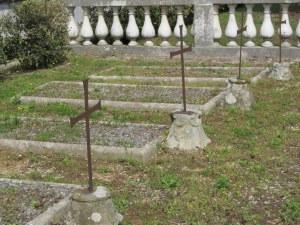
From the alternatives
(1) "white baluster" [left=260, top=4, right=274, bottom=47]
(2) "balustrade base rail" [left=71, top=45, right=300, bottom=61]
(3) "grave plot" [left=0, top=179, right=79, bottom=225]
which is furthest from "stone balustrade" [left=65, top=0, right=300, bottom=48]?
(3) "grave plot" [left=0, top=179, right=79, bottom=225]

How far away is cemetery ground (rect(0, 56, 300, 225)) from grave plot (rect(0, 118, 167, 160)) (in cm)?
2

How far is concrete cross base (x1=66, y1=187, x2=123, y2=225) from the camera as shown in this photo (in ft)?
14.9

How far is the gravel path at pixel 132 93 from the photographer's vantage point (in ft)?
27.7

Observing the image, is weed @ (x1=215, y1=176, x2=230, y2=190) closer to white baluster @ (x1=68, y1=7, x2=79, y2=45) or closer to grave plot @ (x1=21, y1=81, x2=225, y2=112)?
grave plot @ (x1=21, y1=81, x2=225, y2=112)

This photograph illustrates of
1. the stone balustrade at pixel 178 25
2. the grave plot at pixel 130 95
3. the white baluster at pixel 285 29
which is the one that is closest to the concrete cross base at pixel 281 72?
the grave plot at pixel 130 95

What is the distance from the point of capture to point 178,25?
38.4ft

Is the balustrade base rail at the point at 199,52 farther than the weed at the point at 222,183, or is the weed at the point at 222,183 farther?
the balustrade base rail at the point at 199,52

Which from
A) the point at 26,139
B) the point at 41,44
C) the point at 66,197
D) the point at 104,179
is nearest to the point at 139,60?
the point at 41,44

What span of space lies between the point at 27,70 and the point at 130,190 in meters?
→ 6.27

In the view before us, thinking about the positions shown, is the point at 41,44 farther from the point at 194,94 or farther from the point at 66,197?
the point at 66,197

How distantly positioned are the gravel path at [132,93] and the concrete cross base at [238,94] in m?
0.41

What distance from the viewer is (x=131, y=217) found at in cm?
506

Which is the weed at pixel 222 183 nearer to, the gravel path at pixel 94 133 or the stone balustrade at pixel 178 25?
the gravel path at pixel 94 133

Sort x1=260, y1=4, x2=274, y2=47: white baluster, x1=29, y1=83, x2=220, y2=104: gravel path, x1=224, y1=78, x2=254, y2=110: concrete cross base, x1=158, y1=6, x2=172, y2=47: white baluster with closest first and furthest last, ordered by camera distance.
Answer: x1=224, y1=78, x2=254, y2=110: concrete cross base → x1=29, y1=83, x2=220, y2=104: gravel path → x1=260, y1=4, x2=274, y2=47: white baluster → x1=158, y1=6, x2=172, y2=47: white baluster
